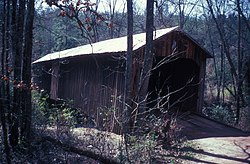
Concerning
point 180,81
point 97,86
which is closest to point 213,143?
point 97,86

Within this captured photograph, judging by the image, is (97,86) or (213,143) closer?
(213,143)

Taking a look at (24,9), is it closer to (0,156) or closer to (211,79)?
(0,156)

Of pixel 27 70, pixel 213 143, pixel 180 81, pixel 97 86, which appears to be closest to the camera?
pixel 27 70

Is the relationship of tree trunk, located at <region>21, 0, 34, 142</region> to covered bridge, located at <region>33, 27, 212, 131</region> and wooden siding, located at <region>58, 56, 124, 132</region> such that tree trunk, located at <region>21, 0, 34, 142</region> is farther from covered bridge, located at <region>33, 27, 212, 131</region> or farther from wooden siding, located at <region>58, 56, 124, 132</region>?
covered bridge, located at <region>33, 27, 212, 131</region>

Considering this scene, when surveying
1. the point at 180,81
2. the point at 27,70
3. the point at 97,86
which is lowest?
the point at 97,86

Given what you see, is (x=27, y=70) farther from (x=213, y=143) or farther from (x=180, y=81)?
(x=180, y=81)

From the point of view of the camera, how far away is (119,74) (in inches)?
418

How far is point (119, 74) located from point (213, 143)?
406 centimetres

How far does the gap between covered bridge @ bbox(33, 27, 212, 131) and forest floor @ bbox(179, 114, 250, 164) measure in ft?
3.65

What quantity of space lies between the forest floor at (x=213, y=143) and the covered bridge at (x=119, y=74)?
43.9 inches

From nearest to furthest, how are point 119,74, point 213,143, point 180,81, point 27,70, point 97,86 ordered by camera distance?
point 27,70 < point 213,143 < point 119,74 < point 97,86 < point 180,81

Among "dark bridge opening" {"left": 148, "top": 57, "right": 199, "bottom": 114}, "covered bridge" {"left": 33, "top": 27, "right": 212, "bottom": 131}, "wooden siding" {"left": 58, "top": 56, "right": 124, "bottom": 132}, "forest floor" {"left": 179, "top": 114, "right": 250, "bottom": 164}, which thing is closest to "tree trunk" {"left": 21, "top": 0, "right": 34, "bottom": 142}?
"wooden siding" {"left": 58, "top": 56, "right": 124, "bottom": 132}

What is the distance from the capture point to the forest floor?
7.02 meters

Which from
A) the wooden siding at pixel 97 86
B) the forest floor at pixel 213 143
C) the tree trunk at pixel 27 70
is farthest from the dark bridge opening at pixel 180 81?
the tree trunk at pixel 27 70
